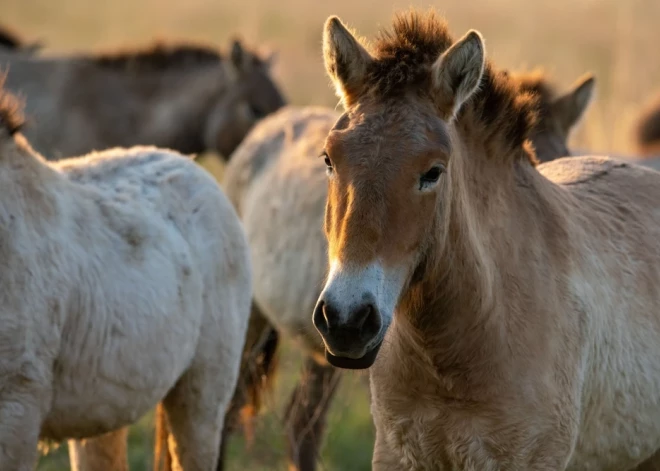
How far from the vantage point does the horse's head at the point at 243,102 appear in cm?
996

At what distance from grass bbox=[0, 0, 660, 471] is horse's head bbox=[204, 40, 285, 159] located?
1.50 meters

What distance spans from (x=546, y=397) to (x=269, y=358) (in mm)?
3647

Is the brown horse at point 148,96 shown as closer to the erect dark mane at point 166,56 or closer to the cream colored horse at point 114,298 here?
the erect dark mane at point 166,56

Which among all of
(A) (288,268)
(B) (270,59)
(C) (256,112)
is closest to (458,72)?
(A) (288,268)

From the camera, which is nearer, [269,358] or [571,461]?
[571,461]

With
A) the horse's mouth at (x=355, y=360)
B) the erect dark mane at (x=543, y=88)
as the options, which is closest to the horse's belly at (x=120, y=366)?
the horse's mouth at (x=355, y=360)

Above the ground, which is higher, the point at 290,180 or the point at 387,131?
the point at 387,131

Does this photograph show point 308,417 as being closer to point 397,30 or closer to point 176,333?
point 176,333

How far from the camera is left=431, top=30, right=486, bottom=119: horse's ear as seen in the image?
10.4 ft

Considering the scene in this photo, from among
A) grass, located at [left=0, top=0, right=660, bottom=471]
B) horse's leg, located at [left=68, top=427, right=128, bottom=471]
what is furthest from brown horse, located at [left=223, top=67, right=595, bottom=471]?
horse's leg, located at [left=68, top=427, right=128, bottom=471]

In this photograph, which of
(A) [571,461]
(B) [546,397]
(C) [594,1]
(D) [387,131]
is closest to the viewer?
(D) [387,131]

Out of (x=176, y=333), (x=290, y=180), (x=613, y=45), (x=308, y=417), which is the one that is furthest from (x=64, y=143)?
(x=613, y=45)

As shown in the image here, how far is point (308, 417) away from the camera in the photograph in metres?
6.75

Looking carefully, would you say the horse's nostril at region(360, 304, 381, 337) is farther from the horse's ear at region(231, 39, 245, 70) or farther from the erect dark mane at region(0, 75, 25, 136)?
the horse's ear at region(231, 39, 245, 70)
